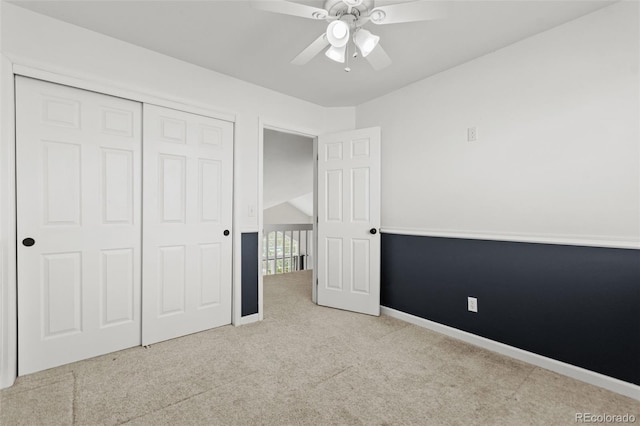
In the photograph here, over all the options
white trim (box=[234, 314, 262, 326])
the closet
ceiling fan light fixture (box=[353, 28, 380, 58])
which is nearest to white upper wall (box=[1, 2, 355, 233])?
the closet

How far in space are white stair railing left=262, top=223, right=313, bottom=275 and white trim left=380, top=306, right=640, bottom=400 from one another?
299 centimetres

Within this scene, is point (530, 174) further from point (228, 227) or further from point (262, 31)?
point (228, 227)

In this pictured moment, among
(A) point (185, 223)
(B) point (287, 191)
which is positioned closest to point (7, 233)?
(A) point (185, 223)

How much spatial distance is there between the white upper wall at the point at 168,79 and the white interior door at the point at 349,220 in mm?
450

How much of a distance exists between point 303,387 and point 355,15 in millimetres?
2346

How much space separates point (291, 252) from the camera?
5.81 metres

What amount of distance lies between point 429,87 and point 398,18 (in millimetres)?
1492

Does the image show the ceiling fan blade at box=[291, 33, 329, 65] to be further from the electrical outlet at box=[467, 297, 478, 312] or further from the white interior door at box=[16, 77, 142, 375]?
the electrical outlet at box=[467, 297, 478, 312]

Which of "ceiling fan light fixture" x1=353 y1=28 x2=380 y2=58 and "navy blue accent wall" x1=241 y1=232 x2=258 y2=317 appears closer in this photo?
"ceiling fan light fixture" x1=353 y1=28 x2=380 y2=58

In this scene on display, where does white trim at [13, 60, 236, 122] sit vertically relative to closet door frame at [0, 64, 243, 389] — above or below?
above

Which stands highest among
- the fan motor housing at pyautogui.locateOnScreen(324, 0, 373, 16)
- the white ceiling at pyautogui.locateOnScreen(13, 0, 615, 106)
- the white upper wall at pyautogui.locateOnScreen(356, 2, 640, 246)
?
the white ceiling at pyautogui.locateOnScreen(13, 0, 615, 106)

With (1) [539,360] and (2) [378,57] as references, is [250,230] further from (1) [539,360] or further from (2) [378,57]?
(1) [539,360]

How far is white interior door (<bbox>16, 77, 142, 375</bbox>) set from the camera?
1.95m

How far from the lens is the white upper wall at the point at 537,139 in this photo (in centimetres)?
183
